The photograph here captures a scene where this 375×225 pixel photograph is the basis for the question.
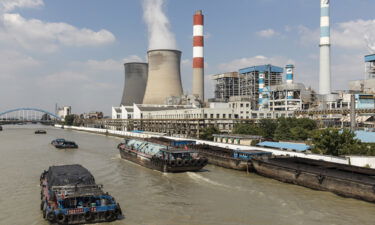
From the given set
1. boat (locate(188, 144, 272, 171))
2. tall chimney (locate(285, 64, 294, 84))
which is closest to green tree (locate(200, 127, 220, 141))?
boat (locate(188, 144, 272, 171))

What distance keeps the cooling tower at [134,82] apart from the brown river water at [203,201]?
79.2 m

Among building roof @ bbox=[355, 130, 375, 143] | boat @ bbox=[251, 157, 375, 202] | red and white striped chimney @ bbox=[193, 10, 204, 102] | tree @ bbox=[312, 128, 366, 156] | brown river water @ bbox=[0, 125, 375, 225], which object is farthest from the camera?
red and white striped chimney @ bbox=[193, 10, 204, 102]

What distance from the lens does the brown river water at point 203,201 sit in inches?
618

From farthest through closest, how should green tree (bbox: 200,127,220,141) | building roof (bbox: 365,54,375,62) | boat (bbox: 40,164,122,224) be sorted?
building roof (bbox: 365,54,375,62), green tree (bbox: 200,127,220,141), boat (bbox: 40,164,122,224)

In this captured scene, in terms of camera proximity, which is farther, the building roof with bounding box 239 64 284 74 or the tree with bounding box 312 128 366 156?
the building roof with bounding box 239 64 284 74

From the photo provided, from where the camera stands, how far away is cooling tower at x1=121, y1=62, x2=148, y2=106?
10550 centimetres

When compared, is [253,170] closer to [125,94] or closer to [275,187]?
[275,187]

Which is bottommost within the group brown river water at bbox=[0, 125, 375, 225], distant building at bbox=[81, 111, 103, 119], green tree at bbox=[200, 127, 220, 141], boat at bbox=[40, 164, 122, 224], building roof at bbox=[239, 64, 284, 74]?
brown river water at bbox=[0, 125, 375, 225]

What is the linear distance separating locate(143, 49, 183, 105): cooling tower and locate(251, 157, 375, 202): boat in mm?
61084

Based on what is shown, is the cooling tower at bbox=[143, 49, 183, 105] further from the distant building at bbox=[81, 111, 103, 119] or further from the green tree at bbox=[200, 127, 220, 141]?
the distant building at bbox=[81, 111, 103, 119]

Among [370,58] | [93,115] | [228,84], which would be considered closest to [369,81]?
[370,58]

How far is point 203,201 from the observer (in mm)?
18594

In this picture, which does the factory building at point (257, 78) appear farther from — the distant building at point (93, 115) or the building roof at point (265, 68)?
the distant building at point (93, 115)

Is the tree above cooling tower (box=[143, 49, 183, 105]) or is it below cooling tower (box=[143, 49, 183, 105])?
below
